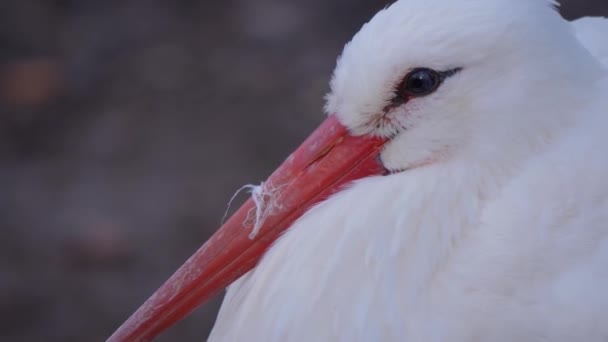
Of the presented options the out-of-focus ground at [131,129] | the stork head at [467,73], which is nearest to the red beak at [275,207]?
the stork head at [467,73]

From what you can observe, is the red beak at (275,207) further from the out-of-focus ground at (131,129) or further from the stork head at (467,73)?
the out-of-focus ground at (131,129)

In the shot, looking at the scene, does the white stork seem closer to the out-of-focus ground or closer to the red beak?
the red beak

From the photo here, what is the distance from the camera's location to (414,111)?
6.32 feet

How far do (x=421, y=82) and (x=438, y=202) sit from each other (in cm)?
27

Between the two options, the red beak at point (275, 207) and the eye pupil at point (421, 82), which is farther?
the red beak at point (275, 207)

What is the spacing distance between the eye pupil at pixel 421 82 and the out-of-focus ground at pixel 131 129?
2054mm

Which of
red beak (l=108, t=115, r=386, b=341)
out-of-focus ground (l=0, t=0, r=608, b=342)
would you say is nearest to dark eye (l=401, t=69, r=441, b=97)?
red beak (l=108, t=115, r=386, b=341)

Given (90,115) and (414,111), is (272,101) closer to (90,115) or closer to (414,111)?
(90,115)

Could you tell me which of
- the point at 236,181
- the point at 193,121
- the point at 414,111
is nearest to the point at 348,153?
the point at 414,111

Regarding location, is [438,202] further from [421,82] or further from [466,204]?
[421,82]

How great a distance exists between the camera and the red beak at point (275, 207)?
2.01 meters

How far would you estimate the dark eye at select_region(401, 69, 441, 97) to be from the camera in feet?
6.11

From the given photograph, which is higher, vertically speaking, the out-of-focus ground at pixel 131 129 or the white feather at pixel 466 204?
the out-of-focus ground at pixel 131 129

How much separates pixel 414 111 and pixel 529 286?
44cm
